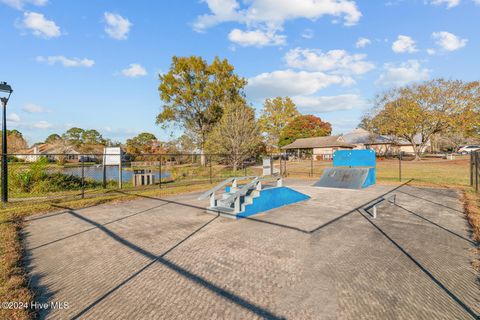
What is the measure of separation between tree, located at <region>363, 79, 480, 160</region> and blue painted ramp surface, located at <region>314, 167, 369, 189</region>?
3039 centimetres

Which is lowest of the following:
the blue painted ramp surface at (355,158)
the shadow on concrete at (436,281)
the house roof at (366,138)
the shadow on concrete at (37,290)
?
the shadow on concrete at (37,290)

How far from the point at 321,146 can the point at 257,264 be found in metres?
48.8

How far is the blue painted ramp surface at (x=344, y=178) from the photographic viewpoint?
43.3 ft

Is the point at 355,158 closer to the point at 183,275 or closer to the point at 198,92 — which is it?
the point at 183,275

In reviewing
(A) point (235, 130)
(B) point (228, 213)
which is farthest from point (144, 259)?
(A) point (235, 130)

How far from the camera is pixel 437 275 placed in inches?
147

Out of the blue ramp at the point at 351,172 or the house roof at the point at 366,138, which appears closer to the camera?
the blue ramp at the point at 351,172

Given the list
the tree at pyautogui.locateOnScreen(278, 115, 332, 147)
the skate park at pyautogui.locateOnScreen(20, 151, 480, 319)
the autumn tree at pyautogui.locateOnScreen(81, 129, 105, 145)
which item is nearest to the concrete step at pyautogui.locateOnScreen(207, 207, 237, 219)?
the skate park at pyautogui.locateOnScreen(20, 151, 480, 319)

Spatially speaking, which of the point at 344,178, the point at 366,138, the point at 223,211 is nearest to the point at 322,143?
the point at 366,138

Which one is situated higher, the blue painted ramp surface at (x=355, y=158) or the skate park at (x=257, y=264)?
the blue painted ramp surface at (x=355, y=158)

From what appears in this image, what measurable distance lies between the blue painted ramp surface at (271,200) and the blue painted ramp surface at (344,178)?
447 cm

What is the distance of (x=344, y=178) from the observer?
14.0m

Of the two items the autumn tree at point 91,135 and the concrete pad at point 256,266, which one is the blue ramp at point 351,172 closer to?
the concrete pad at point 256,266

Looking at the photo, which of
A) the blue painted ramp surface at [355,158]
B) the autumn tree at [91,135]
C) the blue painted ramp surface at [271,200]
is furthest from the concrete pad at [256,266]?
the autumn tree at [91,135]
